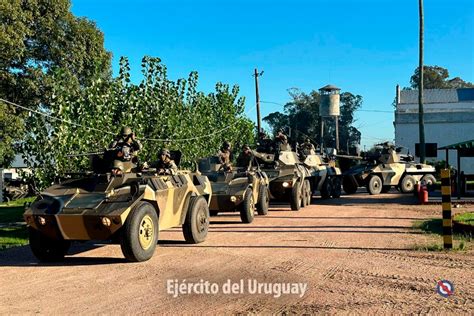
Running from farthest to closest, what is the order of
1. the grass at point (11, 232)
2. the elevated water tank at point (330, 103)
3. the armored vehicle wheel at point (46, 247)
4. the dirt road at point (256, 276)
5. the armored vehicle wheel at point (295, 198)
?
the elevated water tank at point (330, 103)
the armored vehicle wheel at point (295, 198)
the grass at point (11, 232)
the armored vehicle wheel at point (46, 247)
the dirt road at point (256, 276)

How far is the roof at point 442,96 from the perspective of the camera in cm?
5294

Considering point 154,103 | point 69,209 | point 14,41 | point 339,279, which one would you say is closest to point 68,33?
point 14,41

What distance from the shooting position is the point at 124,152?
10094mm

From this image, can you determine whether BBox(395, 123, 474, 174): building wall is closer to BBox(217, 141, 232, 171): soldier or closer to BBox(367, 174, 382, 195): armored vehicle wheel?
BBox(367, 174, 382, 195): armored vehicle wheel

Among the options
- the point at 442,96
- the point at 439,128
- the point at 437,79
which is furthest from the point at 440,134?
the point at 437,79

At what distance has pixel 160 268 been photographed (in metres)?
8.37

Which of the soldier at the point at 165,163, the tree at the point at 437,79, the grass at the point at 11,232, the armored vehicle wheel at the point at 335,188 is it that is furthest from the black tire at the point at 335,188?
the tree at the point at 437,79

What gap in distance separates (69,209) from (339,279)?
4.12m

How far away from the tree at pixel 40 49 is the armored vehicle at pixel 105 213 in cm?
1411

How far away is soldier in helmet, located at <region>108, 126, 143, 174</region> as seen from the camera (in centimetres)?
983

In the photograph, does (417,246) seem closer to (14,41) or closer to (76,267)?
(76,267)

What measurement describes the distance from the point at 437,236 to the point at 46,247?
7268 mm

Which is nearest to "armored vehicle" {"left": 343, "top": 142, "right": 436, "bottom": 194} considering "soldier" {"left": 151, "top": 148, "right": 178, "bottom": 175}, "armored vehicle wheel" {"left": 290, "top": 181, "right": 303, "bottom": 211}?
"armored vehicle wheel" {"left": 290, "top": 181, "right": 303, "bottom": 211}

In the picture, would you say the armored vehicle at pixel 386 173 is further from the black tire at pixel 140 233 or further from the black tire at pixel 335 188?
the black tire at pixel 140 233
